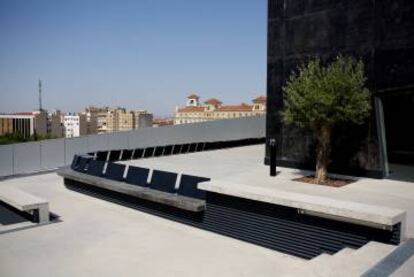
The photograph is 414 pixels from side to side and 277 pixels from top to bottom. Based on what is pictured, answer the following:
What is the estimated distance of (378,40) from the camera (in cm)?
1212

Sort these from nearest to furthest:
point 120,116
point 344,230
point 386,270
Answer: point 386,270
point 344,230
point 120,116

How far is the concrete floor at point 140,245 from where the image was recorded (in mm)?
6879

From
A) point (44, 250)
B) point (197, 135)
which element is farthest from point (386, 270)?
point (197, 135)

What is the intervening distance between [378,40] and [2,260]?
11.1m

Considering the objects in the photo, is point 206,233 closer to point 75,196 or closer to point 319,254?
point 319,254

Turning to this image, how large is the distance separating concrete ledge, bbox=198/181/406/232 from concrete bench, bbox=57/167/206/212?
678mm

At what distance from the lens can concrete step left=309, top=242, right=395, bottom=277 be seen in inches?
218

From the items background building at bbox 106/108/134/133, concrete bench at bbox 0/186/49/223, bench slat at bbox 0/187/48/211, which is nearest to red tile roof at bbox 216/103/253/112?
background building at bbox 106/108/134/133

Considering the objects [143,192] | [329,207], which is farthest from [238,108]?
[329,207]

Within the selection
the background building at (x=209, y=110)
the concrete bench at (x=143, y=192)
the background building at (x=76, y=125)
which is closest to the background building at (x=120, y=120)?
the background building at (x=76, y=125)

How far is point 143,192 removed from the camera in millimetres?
10398

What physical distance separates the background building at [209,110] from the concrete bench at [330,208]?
368 ft

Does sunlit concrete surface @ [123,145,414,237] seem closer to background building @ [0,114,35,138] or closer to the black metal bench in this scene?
the black metal bench

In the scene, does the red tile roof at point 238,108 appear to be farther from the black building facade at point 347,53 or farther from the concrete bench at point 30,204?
the concrete bench at point 30,204
